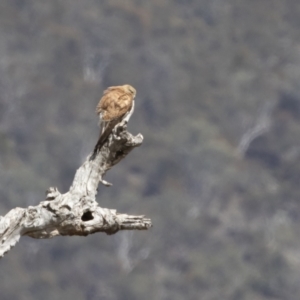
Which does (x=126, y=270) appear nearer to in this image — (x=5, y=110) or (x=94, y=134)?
(x=94, y=134)

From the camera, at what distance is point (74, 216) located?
738 cm

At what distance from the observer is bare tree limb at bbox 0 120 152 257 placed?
7.02 metres

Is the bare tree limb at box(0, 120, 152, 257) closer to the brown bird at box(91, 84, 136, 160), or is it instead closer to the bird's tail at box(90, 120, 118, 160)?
the bird's tail at box(90, 120, 118, 160)

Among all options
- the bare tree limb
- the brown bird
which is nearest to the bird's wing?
the brown bird

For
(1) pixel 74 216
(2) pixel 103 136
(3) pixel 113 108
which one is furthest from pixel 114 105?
(1) pixel 74 216

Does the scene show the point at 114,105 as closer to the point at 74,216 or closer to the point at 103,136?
the point at 103,136

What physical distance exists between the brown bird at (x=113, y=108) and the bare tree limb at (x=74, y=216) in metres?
0.30

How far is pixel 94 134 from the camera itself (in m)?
47.1

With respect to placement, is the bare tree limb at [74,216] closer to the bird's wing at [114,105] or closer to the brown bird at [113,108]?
the brown bird at [113,108]

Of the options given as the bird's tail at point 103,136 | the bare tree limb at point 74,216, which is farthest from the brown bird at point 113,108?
the bare tree limb at point 74,216

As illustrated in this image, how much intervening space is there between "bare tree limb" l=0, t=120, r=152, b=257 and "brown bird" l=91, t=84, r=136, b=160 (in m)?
0.30

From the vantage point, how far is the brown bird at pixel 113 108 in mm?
8477

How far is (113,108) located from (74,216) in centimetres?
167

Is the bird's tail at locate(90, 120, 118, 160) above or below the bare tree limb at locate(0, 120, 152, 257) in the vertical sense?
above
